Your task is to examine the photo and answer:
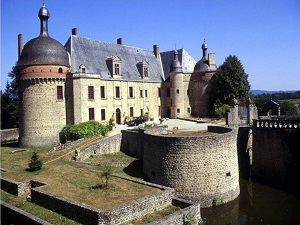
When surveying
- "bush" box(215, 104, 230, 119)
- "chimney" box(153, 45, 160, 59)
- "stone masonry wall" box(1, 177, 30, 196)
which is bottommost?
"stone masonry wall" box(1, 177, 30, 196)

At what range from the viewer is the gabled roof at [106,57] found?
3297 centimetres

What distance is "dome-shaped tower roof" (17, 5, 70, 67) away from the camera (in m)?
28.6

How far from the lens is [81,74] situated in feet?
100

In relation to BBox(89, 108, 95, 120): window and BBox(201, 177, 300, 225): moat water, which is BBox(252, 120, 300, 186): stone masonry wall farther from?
BBox(89, 108, 95, 120): window

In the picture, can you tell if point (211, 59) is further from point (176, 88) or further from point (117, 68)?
point (117, 68)

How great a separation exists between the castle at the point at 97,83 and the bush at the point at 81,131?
1092mm

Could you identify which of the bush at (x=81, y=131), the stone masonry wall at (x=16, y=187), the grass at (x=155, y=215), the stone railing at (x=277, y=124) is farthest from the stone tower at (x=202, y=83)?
the stone masonry wall at (x=16, y=187)

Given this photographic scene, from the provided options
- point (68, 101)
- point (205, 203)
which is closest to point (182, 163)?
point (205, 203)

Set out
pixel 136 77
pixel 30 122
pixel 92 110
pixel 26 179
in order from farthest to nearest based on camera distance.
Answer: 1. pixel 136 77
2. pixel 92 110
3. pixel 30 122
4. pixel 26 179

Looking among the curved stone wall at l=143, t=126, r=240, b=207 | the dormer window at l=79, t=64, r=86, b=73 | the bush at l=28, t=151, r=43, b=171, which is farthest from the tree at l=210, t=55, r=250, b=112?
the bush at l=28, t=151, r=43, b=171

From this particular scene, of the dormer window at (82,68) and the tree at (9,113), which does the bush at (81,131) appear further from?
the tree at (9,113)

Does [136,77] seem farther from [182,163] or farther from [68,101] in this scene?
[182,163]

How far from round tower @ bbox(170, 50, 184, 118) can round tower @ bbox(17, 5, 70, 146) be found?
53.5 ft

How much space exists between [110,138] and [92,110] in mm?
7050
